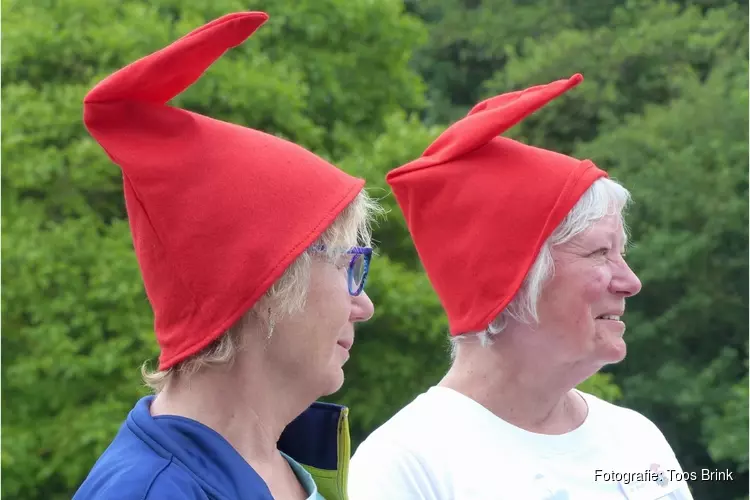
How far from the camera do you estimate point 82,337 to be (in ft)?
25.0

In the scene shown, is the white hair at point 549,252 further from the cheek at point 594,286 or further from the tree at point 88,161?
the tree at point 88,161

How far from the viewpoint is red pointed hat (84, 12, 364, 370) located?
1992 millimetres

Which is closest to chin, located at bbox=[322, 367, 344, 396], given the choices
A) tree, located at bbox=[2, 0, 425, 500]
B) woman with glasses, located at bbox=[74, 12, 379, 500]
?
woman with glasses, located at bbox=[74, 12, 379, 500]

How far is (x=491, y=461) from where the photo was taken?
260 cm

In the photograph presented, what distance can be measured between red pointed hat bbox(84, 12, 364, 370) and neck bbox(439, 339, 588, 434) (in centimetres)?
86

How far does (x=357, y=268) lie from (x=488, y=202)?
0.71m

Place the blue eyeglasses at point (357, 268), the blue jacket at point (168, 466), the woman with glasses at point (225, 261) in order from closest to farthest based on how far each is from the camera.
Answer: the blue jacket at point (168, 466), the woman with glasses at point (225, 261), the blue eyeglasses at point (357, 268)

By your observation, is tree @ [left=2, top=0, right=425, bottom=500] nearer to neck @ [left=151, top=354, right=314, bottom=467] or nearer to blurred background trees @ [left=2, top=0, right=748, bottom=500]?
blurred background trees @ [left=2, top=0, right=748, bottom=500]

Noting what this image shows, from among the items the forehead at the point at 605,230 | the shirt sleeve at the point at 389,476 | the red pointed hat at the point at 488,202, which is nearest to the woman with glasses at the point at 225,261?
the shirt sleeve at the point at 389,476

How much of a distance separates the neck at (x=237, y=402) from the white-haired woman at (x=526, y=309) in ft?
1.86

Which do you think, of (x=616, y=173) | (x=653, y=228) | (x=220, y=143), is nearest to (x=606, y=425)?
(x=220, y=143)

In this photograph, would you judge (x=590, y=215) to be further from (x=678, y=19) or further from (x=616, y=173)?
(x=678, y=19)

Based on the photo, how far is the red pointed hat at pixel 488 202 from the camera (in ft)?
8.97

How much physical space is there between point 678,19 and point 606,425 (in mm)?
12697
